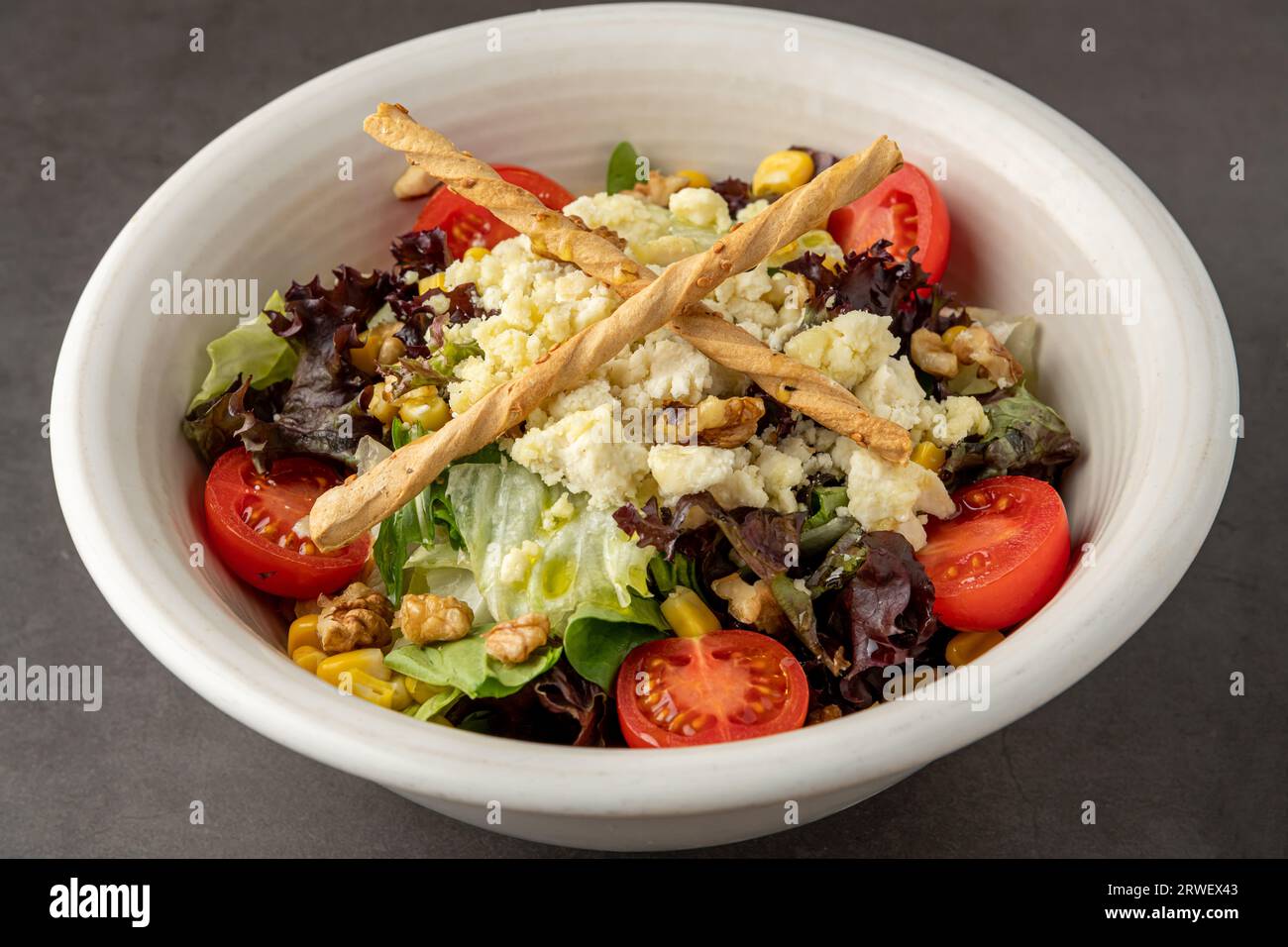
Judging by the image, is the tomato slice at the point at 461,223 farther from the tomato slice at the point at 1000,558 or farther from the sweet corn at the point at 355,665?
the tomato slice at the point at 1000,558

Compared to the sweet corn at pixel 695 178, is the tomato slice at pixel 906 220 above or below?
below

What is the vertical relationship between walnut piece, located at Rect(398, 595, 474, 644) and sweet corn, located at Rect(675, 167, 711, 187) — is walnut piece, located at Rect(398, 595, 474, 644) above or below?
below

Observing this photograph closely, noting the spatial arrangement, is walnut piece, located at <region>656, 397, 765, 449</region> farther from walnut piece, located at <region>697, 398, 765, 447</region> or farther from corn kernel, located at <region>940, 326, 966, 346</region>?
corn kernel, located at <region>940, 326, 966, 346</region>

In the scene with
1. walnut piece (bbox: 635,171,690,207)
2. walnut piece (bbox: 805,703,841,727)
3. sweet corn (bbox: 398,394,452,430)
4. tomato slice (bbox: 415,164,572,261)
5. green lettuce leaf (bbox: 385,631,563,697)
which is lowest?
walnut piece (bbox: 805,703,841,727)

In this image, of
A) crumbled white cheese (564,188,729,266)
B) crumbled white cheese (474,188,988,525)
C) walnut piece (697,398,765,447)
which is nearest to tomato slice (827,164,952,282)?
crumbled white cheese (564,188,729,266)

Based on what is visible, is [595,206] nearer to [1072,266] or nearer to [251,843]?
[1072,266]

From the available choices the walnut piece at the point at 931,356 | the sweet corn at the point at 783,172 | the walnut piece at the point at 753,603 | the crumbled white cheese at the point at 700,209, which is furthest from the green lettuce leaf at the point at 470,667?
the sweet corn at the point at 783,172

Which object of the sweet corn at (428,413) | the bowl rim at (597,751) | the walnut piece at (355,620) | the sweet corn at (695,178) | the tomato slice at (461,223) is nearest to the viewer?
the bowl rim at (597,751)
